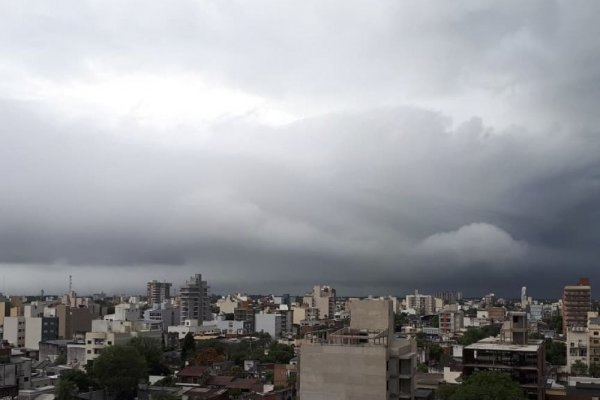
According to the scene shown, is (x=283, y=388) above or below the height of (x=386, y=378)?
below

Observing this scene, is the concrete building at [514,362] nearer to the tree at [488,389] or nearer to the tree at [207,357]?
the tree at [488,389]

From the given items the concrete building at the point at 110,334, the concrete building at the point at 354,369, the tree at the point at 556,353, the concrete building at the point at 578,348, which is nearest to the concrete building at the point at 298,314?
the concrete building at the point at 110,334

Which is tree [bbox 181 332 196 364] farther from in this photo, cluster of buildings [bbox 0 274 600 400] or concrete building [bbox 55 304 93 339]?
concrete building [bbox 55 304 93 339]

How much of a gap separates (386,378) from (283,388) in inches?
1089

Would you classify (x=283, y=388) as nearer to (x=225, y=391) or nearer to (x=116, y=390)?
(x=225, y=391)

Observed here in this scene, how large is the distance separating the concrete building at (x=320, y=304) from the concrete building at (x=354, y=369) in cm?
11301

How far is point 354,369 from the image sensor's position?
29.2 m

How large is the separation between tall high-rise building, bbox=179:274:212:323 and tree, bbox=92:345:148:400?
78.3 meters

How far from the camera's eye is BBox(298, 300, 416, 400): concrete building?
29.0m

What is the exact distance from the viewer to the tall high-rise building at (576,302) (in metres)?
107

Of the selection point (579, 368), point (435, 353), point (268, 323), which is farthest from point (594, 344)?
point (268, 323)

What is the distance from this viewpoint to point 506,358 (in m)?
46.8

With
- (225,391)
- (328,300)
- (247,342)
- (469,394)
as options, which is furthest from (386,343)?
(328,300)

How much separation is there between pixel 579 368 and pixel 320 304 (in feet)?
297
